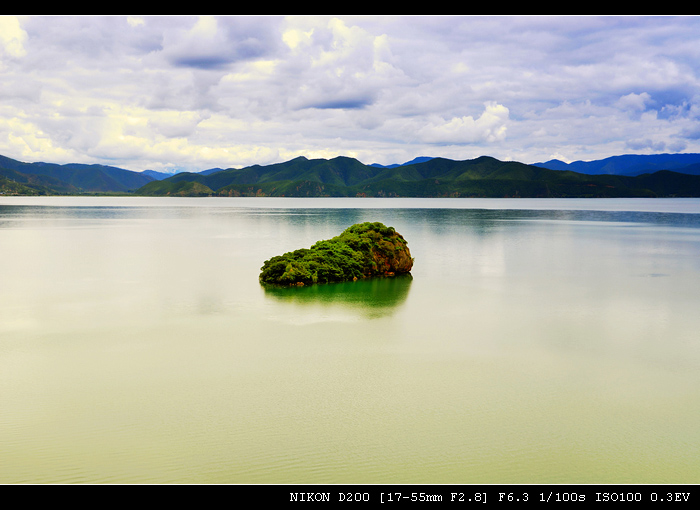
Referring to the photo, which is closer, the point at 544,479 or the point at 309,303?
the point at 544,479

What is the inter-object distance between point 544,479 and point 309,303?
1284 cm

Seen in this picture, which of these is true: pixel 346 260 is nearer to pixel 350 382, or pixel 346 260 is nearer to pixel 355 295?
pixel 355 295

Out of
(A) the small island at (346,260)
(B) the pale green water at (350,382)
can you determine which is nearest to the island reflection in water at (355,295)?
(B) the pale green water at (350,382)

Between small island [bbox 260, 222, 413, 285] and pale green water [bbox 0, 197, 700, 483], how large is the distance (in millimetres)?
1272

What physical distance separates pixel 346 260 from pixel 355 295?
3987 millimetres

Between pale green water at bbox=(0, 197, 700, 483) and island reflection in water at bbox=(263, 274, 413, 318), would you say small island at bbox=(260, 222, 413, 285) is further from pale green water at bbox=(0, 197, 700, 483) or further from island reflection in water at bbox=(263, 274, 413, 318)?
pale green water at bbox=(0, 197, 700, 483)

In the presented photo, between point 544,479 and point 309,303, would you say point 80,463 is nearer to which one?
point 544,479

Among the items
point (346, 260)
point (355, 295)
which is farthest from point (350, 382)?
point (346, 260)

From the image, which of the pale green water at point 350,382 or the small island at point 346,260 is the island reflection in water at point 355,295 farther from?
the small island at point 346,260

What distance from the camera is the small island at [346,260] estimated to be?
23984 mm

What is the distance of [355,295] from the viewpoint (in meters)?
21.5
